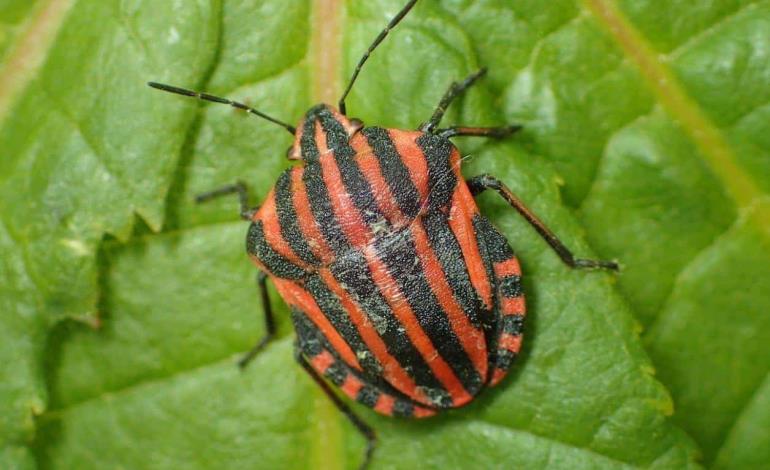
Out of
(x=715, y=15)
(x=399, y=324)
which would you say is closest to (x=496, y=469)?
(x=399, y=324)

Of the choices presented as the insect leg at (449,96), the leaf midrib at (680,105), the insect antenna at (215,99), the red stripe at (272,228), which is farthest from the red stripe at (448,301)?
the leaf midrib at (680,105)

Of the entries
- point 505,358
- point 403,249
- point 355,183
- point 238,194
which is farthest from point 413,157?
point 505,358

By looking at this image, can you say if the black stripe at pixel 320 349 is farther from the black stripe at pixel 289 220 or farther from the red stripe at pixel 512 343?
the red stripe at pixel 512 343

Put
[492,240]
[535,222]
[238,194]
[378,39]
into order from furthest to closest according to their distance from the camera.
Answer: [238,194] < [492,240] < [535,222] < [378,39]

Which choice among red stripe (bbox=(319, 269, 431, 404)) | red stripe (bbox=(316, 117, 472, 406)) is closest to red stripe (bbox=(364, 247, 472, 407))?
→ red stripe (bbox=(316, 117, 472, 406))

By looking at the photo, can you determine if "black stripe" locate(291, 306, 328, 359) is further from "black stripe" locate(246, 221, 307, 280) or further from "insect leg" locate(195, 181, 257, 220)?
"insect leg" locate(195, 181, 257, 220)

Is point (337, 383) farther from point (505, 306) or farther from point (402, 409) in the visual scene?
point (505, 306)
